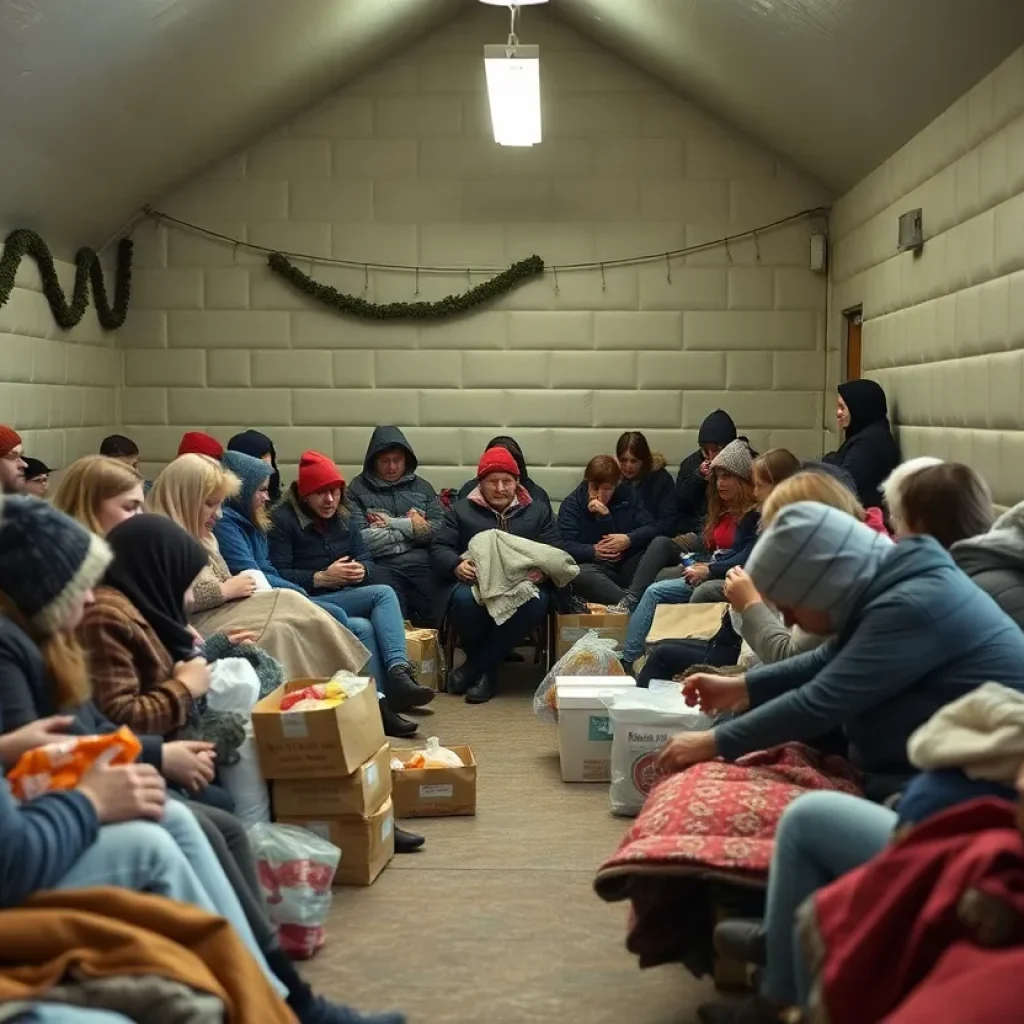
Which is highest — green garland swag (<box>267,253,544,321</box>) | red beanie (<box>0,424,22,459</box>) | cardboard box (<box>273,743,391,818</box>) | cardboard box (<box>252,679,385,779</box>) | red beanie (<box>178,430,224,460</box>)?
green garland swag (<box>267,253,544,321</box>)

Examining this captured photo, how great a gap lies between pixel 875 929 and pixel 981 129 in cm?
395

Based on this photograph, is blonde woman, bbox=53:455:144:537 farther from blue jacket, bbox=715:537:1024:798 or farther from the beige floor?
blue jacket, bbox=715:537:1024:798

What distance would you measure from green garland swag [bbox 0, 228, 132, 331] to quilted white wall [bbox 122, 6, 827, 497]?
14cm

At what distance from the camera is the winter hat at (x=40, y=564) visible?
2586 millimetres

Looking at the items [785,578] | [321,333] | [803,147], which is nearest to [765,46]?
[803,147]

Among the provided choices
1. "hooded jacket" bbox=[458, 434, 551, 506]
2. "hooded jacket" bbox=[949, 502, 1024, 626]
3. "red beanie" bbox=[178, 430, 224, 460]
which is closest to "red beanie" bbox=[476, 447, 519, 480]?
"hooded jacket" bbox=[458, 434, 551, 506]

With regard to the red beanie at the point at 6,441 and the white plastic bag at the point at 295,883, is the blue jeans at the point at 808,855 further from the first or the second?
the red beanie at the point at 6,441

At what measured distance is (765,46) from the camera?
6438mm

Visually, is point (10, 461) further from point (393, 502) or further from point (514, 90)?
point (514, 90)

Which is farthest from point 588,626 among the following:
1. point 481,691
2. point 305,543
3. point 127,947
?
point 127,947

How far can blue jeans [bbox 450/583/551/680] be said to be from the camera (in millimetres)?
7066

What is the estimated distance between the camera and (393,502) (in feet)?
25.1

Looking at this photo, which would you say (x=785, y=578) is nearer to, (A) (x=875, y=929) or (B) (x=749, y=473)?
(A) (x=875, y=929)

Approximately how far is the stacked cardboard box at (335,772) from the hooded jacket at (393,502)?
2984 millimetres
